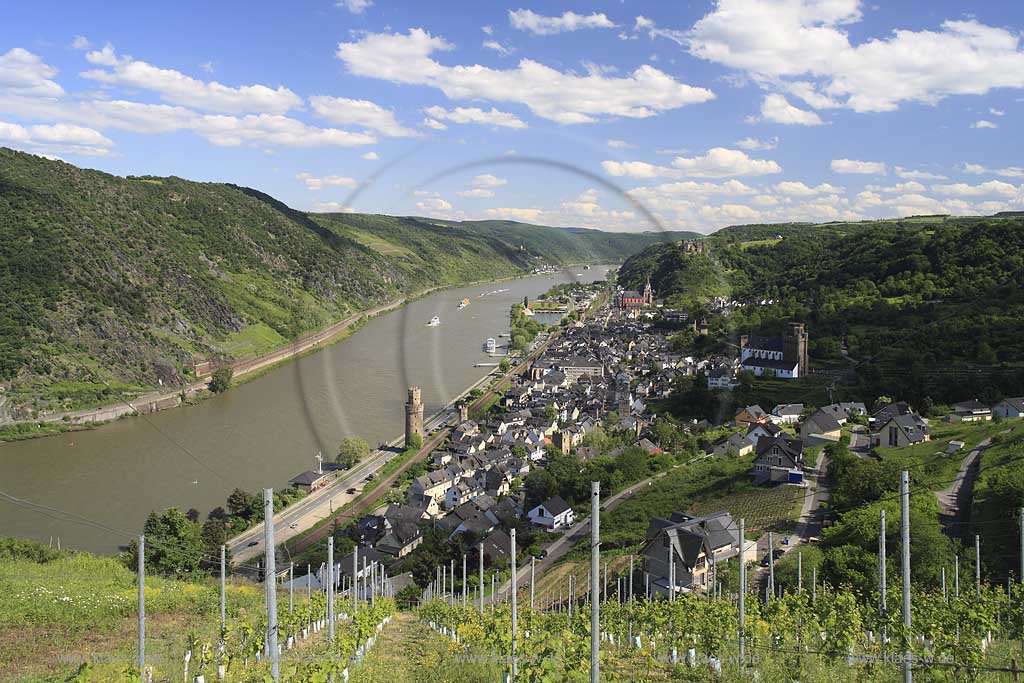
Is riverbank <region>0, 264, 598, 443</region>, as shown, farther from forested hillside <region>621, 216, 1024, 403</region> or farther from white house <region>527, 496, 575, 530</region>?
forested hillside <region>621, 216, 1024, 403</region>

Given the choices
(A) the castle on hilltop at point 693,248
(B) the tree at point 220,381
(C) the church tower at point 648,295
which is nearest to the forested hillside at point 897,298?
(A) the castle on hilltop at point 693,248

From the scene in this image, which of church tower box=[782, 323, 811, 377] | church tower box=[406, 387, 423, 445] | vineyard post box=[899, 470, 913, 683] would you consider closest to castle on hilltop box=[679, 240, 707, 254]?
church tower box=[782, 323, 811, 377]

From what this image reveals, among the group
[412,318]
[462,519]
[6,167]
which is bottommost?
[462,519]

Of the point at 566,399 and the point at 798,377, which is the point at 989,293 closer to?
the point at 798,377

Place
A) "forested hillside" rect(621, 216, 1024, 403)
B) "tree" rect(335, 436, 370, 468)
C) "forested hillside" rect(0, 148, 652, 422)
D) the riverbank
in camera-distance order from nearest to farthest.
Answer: "tree" rect(335, 436, 370, 468) < the riverbank < "forested hillside" rect(621, 216, 1024, 403) < "forested hillside" rect(0, 148, 652, 422)

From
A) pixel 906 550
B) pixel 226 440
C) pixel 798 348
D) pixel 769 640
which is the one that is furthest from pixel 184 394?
pixel 906 550

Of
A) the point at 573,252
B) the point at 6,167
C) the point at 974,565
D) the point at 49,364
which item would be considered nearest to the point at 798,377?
the point at 573,252
